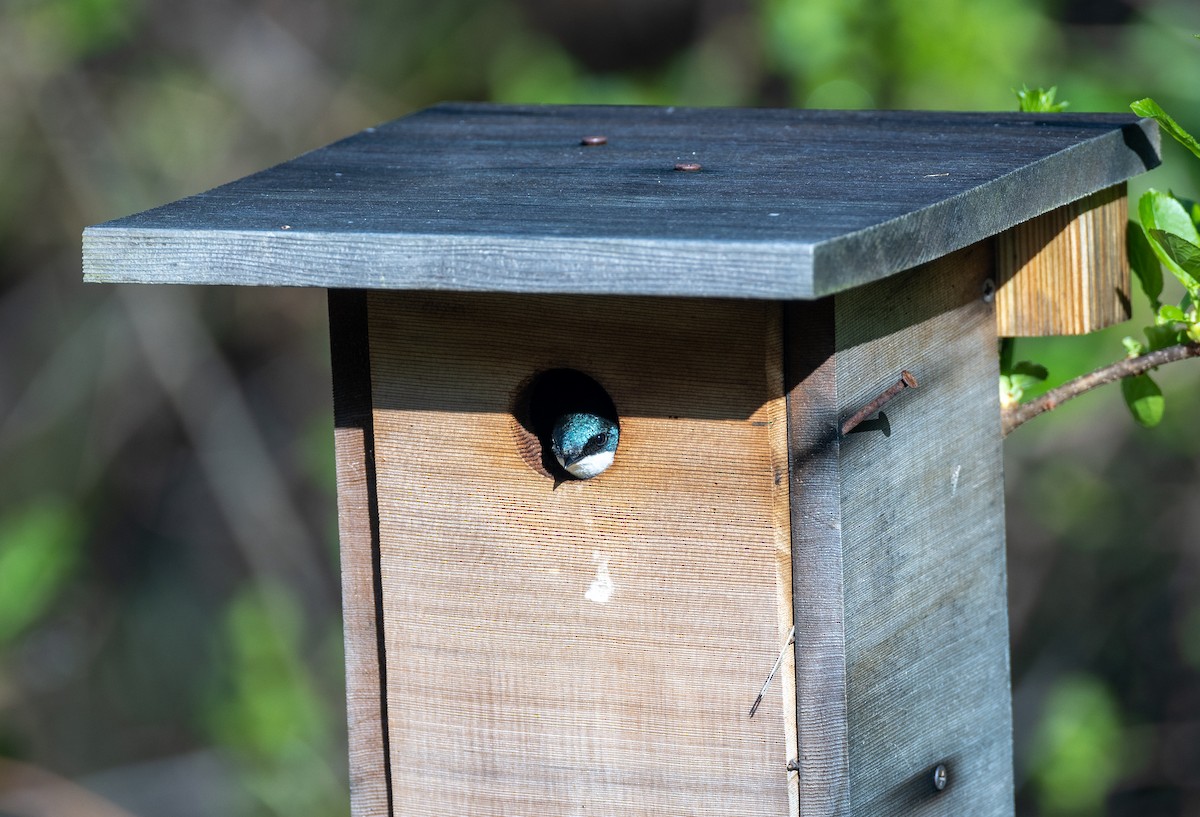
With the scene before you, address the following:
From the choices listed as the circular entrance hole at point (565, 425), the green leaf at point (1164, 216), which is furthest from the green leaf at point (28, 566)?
the green leaf at point (1164, 216)

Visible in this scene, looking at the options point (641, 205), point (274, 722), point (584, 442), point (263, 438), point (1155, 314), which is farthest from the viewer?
point (263, 438)

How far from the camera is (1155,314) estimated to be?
69.4 inches

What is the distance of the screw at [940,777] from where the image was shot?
5.50 ft

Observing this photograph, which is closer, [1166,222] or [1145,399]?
[1166,222]

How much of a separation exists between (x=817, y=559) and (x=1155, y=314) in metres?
0.56

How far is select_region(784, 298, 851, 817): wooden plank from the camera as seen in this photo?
1403mm

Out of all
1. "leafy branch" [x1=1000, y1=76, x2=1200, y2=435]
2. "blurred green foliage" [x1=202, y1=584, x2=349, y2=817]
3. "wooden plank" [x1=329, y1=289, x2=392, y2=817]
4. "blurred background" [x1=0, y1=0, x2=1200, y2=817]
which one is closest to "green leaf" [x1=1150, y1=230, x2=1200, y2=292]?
"leafy branch" [x1=1000, y1=76, x2=1200, y2=435]

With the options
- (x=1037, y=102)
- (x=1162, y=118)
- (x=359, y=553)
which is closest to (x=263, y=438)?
(x=359, y=553)

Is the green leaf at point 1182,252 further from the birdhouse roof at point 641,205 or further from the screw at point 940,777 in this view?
the screw at point 940,777

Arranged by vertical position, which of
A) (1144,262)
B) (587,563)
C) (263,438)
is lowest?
(587,563)

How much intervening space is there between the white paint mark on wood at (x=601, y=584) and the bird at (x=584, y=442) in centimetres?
8

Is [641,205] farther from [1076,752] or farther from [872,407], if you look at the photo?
[1076,752]

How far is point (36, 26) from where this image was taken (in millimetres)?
3803

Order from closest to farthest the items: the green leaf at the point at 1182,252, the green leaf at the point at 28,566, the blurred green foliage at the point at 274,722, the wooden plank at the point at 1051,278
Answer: the green leaf at the point at 1182,252, the wooden plank at the point at 1051,278, the green leaf at the point at 28,566, the blurred green foliage at the point at 274,722
